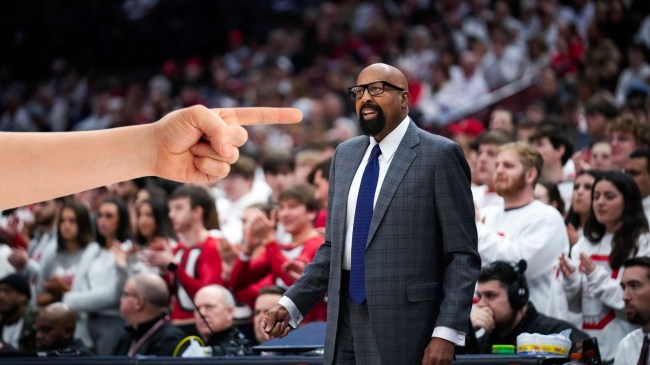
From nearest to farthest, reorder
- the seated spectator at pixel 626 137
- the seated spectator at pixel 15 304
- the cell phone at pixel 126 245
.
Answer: the seated spectator at pixel 626 137, the seated spectator at pixel 15 304, the cell phone at pixel 126 245

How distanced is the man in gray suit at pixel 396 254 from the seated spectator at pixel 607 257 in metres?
1.56

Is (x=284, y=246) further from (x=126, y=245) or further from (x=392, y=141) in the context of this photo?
(x=392, y=141)

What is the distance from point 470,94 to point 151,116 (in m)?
4.85

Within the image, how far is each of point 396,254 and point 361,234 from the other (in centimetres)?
19

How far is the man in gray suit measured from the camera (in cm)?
420

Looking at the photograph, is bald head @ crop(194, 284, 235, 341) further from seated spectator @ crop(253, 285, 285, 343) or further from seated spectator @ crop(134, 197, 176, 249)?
seated spectator @ crop(134, 197, 176, 249)

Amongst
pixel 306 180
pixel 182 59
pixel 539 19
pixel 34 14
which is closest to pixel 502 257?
pixel 306 180

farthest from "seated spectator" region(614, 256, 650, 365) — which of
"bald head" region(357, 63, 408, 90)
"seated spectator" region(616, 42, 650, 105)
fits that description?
"seated spectator" region(616, 42, 650, 105)

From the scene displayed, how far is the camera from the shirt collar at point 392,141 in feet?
14.7

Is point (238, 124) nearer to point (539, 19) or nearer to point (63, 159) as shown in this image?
point (63, 159)

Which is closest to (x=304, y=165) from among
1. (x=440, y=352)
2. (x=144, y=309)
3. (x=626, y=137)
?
(x=144, y=309)

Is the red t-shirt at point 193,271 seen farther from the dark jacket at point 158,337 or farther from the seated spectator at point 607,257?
the seated spectator at point 607,257

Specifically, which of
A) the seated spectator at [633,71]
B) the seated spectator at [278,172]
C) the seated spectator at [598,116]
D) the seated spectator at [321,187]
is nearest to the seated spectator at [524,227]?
the seated spectator at [321,187]

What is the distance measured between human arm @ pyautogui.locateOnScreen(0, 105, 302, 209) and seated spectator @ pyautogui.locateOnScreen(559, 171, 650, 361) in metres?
3.96
